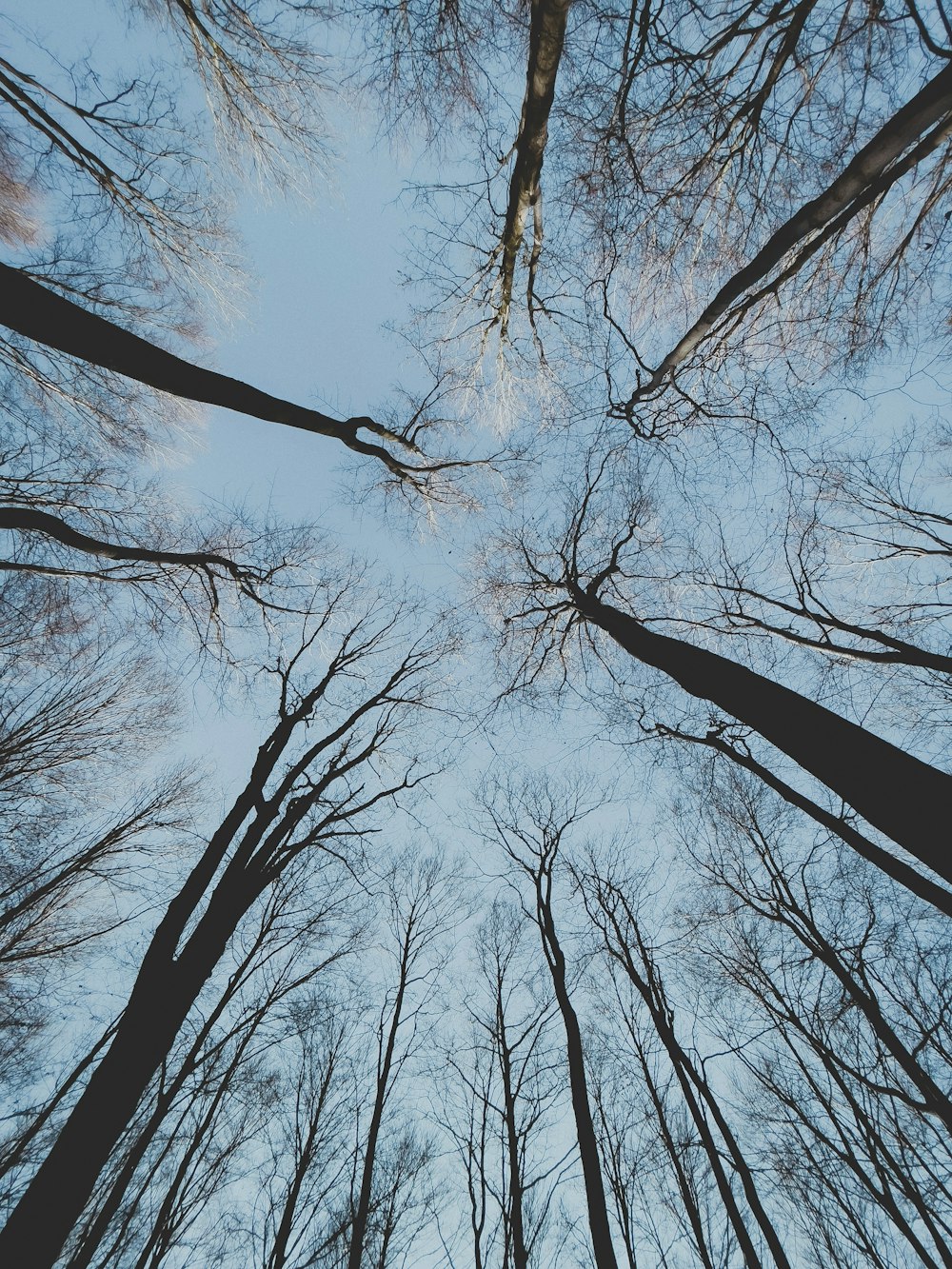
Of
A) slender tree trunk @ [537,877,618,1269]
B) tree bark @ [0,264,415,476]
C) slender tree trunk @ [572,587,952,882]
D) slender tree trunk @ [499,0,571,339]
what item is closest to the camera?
slender tree trunk @ [572,587,952,882]

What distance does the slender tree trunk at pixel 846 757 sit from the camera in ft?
7.43

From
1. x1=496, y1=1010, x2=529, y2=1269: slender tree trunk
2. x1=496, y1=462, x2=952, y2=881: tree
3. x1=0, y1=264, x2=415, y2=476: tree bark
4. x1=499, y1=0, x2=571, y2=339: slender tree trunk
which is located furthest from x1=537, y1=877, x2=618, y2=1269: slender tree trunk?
x1=499, y1=0, x2=571, y2=339: slender tree trunk

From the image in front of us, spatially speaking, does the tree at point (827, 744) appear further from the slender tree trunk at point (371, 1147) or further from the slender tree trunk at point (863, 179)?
the slender tree trunk at point (371, 1147)

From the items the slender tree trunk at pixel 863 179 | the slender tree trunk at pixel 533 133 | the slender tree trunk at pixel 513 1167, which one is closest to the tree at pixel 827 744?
the slender tree trunk at pixel 863 179

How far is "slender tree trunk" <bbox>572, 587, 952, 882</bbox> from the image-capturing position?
2.26 meters

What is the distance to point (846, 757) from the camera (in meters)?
2.68

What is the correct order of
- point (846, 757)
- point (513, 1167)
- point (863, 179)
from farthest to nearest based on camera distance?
point (513, 1167) → point (863, 179) → point (846, 757)

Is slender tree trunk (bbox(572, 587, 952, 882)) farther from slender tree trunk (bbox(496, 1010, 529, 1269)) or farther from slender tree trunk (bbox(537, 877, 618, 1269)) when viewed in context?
slender tree trunk (bbox(496, 1010, 529, 1269))

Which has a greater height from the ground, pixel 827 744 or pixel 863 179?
pixel 863 179

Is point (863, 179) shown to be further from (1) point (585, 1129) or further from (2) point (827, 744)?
(1) point (585, 1129)

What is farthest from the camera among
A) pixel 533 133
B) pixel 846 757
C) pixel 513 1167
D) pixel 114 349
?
pixel 513 1167

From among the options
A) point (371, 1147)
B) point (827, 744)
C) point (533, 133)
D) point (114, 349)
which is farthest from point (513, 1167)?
point (533, 133)

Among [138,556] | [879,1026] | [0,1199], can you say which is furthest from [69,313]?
[0,1199]

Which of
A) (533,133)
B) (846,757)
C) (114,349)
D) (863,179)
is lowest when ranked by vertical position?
(846,757)
